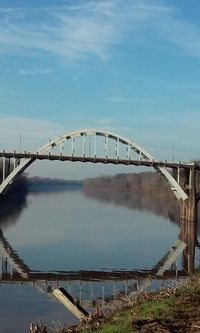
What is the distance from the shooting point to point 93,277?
65.2 feet

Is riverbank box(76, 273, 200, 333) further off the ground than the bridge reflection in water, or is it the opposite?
riverbank box(76, 273, 200, 333)

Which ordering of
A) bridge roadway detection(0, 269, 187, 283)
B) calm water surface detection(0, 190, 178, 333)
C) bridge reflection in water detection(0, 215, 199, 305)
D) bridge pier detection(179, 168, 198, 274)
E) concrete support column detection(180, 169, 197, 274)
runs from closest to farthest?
calm water surface detection(0, 190, 178, 333) → bridge reflection in water detection(0, 215, 199, 305) → bridge roadway detection(0, 269, 187, 283) → concrete support column detection(180, 169, 197, 274) → bridge pier detection(179, 168, 198, 274)

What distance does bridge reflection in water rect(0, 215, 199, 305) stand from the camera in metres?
16.8

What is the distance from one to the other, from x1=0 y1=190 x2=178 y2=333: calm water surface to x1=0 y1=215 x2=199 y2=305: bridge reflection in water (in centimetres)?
64

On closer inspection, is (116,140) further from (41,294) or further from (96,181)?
(96,181)

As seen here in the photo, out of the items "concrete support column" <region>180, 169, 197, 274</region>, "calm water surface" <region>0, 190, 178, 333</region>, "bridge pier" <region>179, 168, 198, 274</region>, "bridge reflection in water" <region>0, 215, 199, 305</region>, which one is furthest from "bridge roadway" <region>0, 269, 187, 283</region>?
"bridge pier" <region>179, 168, 198, 274</region>

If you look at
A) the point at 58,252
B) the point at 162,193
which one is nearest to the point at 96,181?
the point at 162,193

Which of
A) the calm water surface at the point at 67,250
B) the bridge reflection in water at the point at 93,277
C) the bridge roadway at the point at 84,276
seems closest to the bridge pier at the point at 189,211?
the calm water surface at the point at 67,250

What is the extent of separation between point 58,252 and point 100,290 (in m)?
9.56

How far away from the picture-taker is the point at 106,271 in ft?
69.1

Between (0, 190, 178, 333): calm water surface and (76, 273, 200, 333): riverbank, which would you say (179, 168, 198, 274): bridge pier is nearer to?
(0, 190, 178, 333): calm water surface

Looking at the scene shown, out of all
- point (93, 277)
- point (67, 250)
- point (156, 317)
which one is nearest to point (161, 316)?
point (156, 317)

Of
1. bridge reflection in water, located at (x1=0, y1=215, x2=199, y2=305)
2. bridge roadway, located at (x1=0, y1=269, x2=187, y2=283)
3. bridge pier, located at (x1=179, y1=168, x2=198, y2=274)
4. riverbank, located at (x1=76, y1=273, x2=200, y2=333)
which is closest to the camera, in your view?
riverbank, located at (x1=76, y1=273, x2=200, y2=333)

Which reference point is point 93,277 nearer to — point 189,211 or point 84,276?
point 84,276
